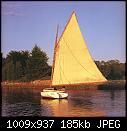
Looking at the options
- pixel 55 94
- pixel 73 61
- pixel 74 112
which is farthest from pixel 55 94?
pixel 74 112

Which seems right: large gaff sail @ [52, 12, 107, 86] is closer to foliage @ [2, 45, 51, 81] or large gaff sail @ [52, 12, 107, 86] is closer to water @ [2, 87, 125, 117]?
water @ [2, 87, 125, 117]

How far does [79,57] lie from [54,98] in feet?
21.5

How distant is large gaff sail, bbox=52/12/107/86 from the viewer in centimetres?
3247

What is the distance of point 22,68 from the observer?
63.5 meters

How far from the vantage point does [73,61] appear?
110 ft

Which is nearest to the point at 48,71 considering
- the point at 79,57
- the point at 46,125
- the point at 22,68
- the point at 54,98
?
the point at 22,68

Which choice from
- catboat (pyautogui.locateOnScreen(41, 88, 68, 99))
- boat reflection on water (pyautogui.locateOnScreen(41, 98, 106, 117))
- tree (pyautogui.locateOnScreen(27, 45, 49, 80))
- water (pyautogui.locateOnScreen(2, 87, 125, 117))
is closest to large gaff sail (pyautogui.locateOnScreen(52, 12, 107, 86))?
catboat (pyautogui.locateOnScreen(41, 88, 68, 99))

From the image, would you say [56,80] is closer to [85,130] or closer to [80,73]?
[80,73]

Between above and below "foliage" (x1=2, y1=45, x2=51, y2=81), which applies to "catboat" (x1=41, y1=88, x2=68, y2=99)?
below

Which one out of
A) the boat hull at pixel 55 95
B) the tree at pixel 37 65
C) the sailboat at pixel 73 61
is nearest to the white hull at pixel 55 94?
the boat hull at pixel 55 95

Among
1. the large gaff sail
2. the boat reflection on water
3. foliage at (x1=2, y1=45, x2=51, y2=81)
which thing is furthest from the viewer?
foliage at (x1=2, y1=45, x2=51, y2=81)

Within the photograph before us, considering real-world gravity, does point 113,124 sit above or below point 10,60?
below

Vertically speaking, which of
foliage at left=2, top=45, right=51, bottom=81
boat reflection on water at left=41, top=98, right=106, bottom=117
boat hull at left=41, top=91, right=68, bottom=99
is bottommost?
boat reflection on water at left=41, top=98, right=106, bottom=117

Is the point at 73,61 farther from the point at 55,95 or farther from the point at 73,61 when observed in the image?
the point at 55,95
